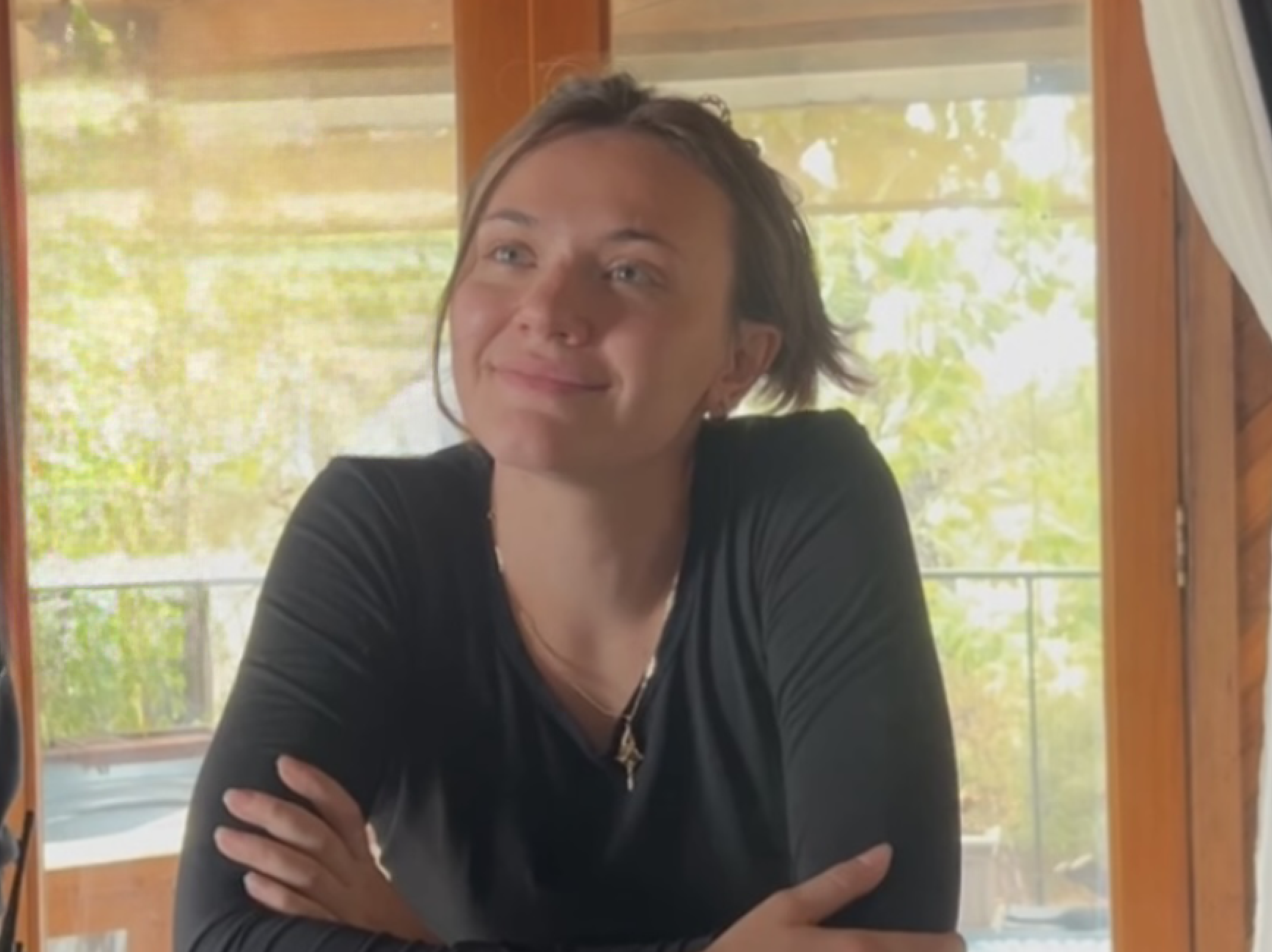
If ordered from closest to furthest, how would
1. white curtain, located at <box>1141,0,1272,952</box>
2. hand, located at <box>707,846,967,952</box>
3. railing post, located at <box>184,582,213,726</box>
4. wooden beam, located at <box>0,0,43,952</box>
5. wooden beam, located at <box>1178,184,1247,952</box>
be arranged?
hand, located at <box>707,846,967,952</box>, white curtain, located at <box>1141,0,1272,952</box>, wooden beam, located at <box>0,0,43,952</box>, wooden beam, located at <box>1178,184,1247,952</box>, railing post, located at <box>184,582,213,726</box>

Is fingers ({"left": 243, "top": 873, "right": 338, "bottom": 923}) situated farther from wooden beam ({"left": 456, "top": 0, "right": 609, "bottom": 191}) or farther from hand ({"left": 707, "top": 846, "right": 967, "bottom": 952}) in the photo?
wooden beam ({"left": 456, "top": 0, "right": 609, "bottom": 191})

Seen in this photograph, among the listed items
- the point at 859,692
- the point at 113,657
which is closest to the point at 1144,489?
the point at 859,692

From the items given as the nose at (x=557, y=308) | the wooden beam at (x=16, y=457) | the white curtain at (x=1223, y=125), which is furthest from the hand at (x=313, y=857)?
the white curtain at (x=1223, y=125)

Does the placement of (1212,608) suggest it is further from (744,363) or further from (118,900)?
(118,900)

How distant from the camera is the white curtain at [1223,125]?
1.75 meters

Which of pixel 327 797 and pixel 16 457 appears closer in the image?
pixel 327 797

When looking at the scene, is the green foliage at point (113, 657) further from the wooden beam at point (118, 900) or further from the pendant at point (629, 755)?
the pendant at point (629, 755)

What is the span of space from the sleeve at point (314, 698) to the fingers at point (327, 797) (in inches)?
0.4

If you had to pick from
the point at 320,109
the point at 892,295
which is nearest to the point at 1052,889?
the point at 892,295

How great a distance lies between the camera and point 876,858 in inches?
47.9

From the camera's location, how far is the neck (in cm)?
139

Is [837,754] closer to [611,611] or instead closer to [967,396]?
[611,611]

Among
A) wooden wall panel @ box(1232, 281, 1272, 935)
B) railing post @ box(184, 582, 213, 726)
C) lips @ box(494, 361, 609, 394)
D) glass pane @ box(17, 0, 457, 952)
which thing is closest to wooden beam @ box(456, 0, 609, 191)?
glass pane @ box(17, 0, 457, 952)

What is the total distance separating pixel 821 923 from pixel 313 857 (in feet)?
1.34
